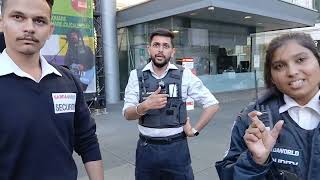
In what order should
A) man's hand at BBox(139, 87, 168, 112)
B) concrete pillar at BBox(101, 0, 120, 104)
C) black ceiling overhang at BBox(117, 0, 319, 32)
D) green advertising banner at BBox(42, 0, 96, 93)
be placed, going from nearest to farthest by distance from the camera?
man's hand at BBox(139, 87, 168, 112)
green advertising banner at BBox(42, 0, 96, 93)
black ceiling overhang at BBox(117, 0, 319, 32)
concrete pillar at BBox(101, 0, 120, 104)

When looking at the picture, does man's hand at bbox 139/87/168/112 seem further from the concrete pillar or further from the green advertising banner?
the concrete pillar

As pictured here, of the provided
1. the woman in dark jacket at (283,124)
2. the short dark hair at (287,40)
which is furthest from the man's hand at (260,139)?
the short dark hair at (287,40)

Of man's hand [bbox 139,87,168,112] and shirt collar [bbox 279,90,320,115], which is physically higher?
shirt collar [bbox 279,90,320,115]

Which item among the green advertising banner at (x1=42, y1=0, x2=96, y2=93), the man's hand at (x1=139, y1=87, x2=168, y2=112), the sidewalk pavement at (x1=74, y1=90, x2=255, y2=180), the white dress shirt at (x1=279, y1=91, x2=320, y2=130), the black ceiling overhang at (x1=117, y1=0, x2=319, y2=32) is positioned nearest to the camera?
the white dress shirt at (x1=279, y1=91, x2=320, y2=130)

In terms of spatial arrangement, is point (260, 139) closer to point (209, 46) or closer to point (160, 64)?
point (160, 64)

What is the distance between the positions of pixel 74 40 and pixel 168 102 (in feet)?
24.5

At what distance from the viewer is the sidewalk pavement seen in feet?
17.2

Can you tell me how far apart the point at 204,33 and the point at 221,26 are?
1.24 m

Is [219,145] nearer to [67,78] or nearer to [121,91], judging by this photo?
[67,78]

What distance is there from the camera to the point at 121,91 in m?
15.3

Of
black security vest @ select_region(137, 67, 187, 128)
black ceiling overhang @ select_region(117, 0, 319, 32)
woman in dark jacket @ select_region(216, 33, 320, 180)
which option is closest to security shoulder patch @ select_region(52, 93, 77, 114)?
woman in dark jacket @ select_region(216, 33, 320, 180)

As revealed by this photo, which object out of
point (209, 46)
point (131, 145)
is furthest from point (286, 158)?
point (209, 46)

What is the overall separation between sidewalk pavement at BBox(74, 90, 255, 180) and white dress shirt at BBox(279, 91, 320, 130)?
11.6ft

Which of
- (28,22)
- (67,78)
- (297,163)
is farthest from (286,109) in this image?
(28,22)
